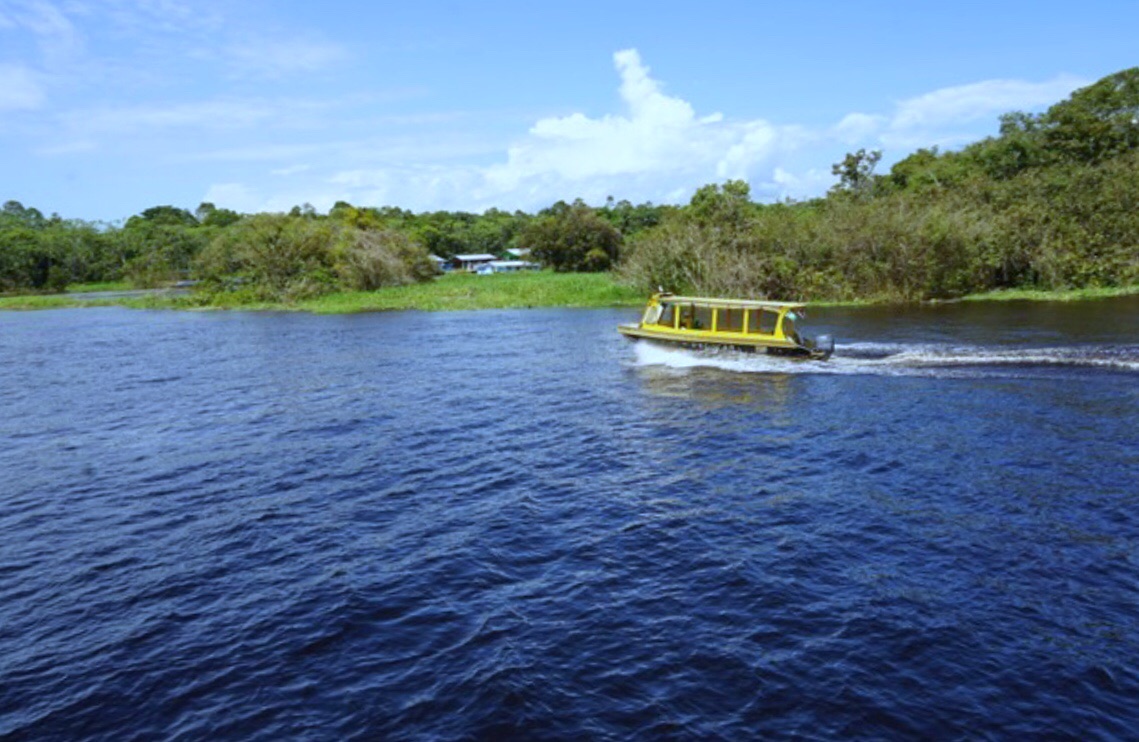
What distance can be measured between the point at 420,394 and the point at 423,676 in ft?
89.6

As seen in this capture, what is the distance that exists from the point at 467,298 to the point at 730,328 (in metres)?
53.3

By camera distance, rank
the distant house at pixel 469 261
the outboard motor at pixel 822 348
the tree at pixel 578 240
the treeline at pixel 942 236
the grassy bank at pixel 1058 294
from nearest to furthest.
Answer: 1. the outboard motor at pixel 822 348
2. the grassy bank at pixel 1058 294
3. the treeline at pixel 942 236
4. the tree at pixel 578 240
5. the distant house at pixel 469 261

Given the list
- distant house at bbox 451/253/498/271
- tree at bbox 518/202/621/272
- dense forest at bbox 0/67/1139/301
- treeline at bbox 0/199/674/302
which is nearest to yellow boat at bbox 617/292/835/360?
dense forest at bbox 0/67/1139/301

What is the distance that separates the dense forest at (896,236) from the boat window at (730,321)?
32.8 m

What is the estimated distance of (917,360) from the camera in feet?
146

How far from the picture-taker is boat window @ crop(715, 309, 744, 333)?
164ft

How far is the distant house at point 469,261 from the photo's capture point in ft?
562

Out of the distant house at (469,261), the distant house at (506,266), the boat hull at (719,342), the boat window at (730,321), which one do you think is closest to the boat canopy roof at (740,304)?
the boat window at (730,321)

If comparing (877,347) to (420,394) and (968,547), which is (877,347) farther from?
(968,547)

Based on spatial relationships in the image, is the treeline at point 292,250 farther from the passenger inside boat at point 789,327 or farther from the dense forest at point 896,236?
the passenger inside boat at point 789,327

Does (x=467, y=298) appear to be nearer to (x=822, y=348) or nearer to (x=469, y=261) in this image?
(x=822, y=348)

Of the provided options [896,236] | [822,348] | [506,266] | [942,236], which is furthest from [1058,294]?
[506,266]

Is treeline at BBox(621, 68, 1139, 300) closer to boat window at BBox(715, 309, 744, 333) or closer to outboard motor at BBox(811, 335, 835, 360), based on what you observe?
boat window at BBox(715, 309, 744, 333)

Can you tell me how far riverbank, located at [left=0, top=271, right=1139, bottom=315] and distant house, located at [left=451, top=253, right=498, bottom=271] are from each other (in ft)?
169
